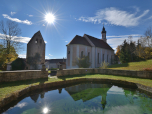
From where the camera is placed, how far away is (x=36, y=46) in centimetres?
3156

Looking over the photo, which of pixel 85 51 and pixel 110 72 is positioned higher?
pixel 85 51

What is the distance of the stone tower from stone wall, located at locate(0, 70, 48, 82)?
71.7 ft

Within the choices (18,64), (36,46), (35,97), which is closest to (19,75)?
(35,97)

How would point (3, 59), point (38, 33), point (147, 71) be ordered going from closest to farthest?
point (147, 71) → point (3, 59) → point (38, 33)

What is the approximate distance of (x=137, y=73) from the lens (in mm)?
10734

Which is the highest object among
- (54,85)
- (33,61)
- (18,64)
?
(33,61)

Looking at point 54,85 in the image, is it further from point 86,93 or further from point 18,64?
point 18,64

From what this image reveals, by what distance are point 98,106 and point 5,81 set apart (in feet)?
22.9

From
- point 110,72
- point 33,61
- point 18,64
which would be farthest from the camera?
point 33,61

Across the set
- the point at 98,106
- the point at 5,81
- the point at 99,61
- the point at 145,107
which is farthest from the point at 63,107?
the point at 99,61

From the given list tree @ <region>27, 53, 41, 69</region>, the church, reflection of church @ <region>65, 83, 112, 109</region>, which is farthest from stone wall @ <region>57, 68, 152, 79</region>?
tree @ <region>27, 53, 41, 69</region>

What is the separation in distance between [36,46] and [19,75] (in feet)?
84.1

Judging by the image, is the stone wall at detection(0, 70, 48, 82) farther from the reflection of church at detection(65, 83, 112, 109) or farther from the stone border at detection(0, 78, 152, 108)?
the reflection of church at detection(65, 83, 112, 109)

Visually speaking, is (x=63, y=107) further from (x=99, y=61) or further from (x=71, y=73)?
(x=99, y=61)
